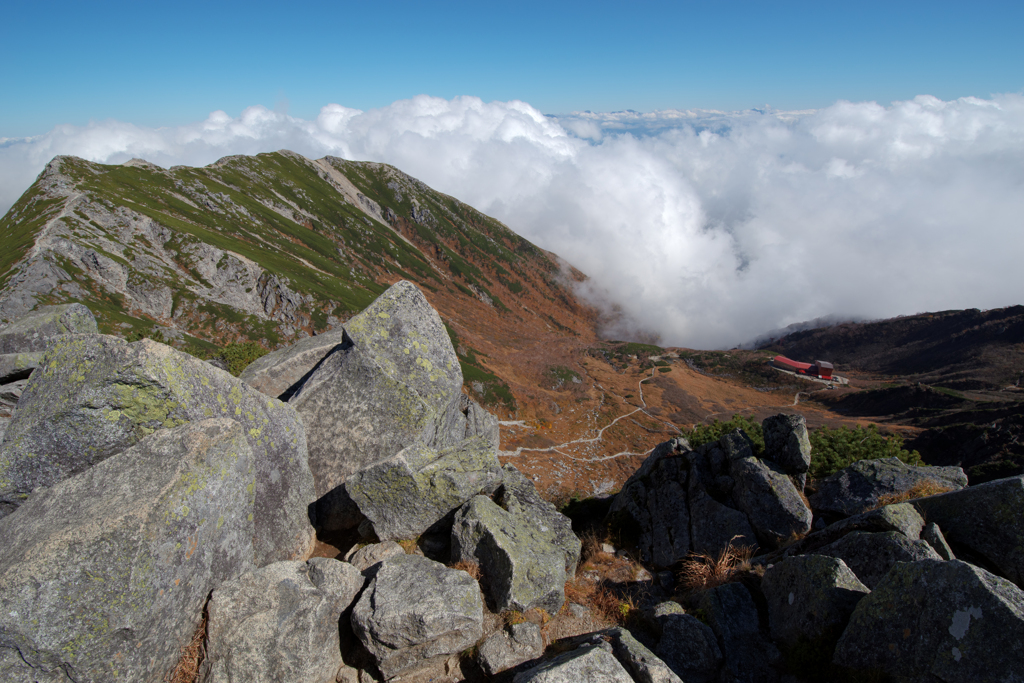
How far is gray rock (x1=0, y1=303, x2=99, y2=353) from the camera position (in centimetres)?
1628

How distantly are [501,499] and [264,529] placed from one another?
17.4 ft

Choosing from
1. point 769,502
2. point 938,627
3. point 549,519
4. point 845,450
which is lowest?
point 845,450

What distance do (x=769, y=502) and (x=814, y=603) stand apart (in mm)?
5762

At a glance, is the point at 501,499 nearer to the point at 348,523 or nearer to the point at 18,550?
the point at 348,523

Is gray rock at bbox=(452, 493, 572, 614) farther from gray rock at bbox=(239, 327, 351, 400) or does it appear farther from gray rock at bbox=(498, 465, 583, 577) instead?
gray rock at bbox=(239, 327, 351, 400)

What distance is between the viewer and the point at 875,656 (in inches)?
276

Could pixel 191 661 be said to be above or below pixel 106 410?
below

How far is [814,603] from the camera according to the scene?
8.18m

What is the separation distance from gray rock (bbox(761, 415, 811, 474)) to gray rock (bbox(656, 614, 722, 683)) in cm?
834

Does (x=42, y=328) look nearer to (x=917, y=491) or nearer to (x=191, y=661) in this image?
(x=191, y=661)

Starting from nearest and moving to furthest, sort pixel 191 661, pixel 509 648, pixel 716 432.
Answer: pixel 191 661 → pixel 509 648 → pixel 716 432

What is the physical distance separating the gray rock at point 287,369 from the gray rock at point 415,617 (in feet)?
23.6

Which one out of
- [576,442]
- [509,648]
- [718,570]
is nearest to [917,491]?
[718,570]

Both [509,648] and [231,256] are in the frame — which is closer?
[509,648]
